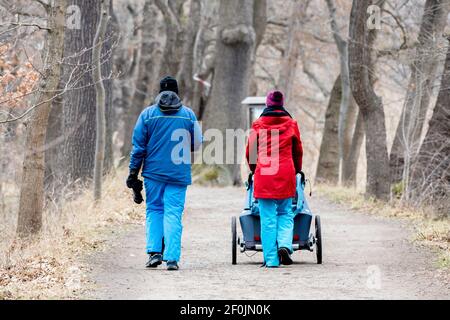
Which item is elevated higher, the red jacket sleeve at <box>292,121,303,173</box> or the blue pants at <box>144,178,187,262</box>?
the red jacket sleeve at <box>292,121,303,173</box>

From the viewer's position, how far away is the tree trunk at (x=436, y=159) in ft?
61.1

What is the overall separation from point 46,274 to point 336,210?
1083cm

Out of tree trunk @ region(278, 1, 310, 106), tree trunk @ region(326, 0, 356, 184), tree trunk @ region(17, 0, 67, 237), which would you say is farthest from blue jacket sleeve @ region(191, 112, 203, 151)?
tree trunk @ region(278, 1, 310, 106)

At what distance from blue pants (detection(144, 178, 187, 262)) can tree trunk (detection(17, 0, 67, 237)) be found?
215 centimetres

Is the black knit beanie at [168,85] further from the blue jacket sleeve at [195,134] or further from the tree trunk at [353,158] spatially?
the tree trunk at [353,158]

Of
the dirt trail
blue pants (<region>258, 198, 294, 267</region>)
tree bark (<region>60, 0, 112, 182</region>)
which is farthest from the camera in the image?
tree bark (<region>60, 0, 112, 182</region>)

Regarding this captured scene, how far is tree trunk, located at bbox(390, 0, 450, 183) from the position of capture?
67.9 ft

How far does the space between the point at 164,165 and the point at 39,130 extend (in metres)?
2.95

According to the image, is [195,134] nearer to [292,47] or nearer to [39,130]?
[39,130]

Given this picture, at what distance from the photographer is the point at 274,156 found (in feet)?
38.1

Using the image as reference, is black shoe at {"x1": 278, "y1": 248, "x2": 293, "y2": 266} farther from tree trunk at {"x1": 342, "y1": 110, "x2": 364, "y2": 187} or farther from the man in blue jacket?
tree trunk at {"x1": 342, "y1": 110, "x2": 364, "y2": 187}

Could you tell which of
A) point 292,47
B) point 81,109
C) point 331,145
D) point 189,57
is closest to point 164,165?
point 81,109

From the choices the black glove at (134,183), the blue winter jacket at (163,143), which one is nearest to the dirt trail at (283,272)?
the black glove at (134,183)

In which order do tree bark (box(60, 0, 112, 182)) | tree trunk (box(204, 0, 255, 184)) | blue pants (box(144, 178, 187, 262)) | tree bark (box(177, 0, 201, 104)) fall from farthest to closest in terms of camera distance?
tree bark (box(177, 0, 201, 104)), tree trunk (box(204, 0, 255, 184)), tree bark (box(60, 0, 112, 182)), blue pants (box(144, 178, 187, 262))
